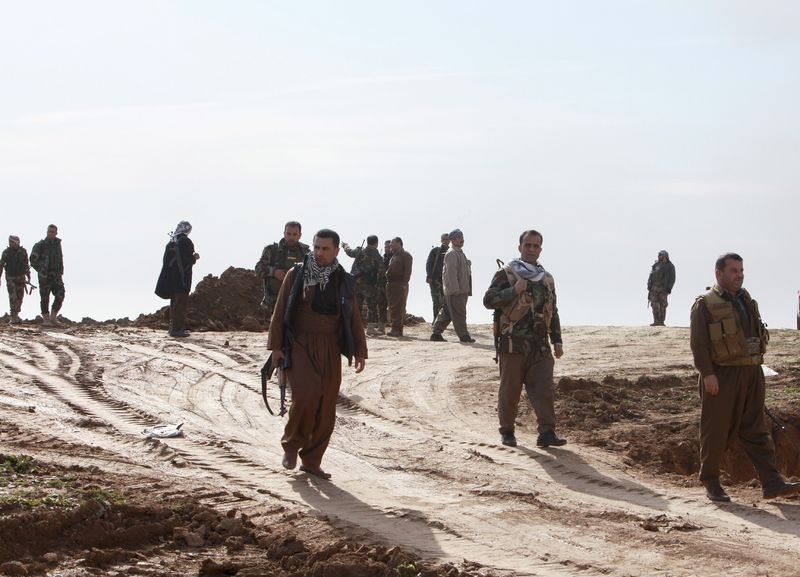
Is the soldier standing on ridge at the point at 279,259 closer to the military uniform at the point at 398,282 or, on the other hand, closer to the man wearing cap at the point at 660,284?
the military uniform at the point at 398,282

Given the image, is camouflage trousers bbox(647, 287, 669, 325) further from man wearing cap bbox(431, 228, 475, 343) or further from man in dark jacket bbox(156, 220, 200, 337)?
man in dark jacket bbox(156, 220, 200, 337)

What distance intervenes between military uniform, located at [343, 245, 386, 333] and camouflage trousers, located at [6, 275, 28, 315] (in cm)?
692

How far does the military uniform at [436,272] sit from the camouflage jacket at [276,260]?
391 inches

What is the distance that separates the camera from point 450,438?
469 inches

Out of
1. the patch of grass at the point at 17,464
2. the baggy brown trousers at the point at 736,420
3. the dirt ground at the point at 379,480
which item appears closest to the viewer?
the dirt ground at the point at 379,480

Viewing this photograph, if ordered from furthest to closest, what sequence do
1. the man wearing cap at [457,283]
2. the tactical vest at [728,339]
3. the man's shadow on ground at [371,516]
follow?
the man wearing cap at [457,283], the tactical vest at [728,339], the man's shadow on ground at [371,516]

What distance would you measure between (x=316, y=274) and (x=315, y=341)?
1.69 ft

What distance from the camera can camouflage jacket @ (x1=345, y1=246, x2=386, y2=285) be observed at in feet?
73.5

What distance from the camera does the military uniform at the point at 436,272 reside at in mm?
24156

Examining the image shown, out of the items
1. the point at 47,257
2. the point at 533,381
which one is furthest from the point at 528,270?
the point at 47,257

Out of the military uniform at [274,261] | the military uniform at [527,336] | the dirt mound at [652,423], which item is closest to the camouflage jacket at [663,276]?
the dirt mound at [652,423]

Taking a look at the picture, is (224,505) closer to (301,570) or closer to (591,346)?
(301,570)

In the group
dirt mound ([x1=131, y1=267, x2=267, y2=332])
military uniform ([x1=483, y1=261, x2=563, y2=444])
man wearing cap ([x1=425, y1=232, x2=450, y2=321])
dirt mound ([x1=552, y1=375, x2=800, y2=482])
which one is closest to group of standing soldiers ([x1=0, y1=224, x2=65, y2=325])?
dirt mound ([x1=131, y1=267, x2=267, y2=332])

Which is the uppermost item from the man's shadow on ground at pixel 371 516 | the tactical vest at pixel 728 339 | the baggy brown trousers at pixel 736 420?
the tactical vest at pixel 728 339
